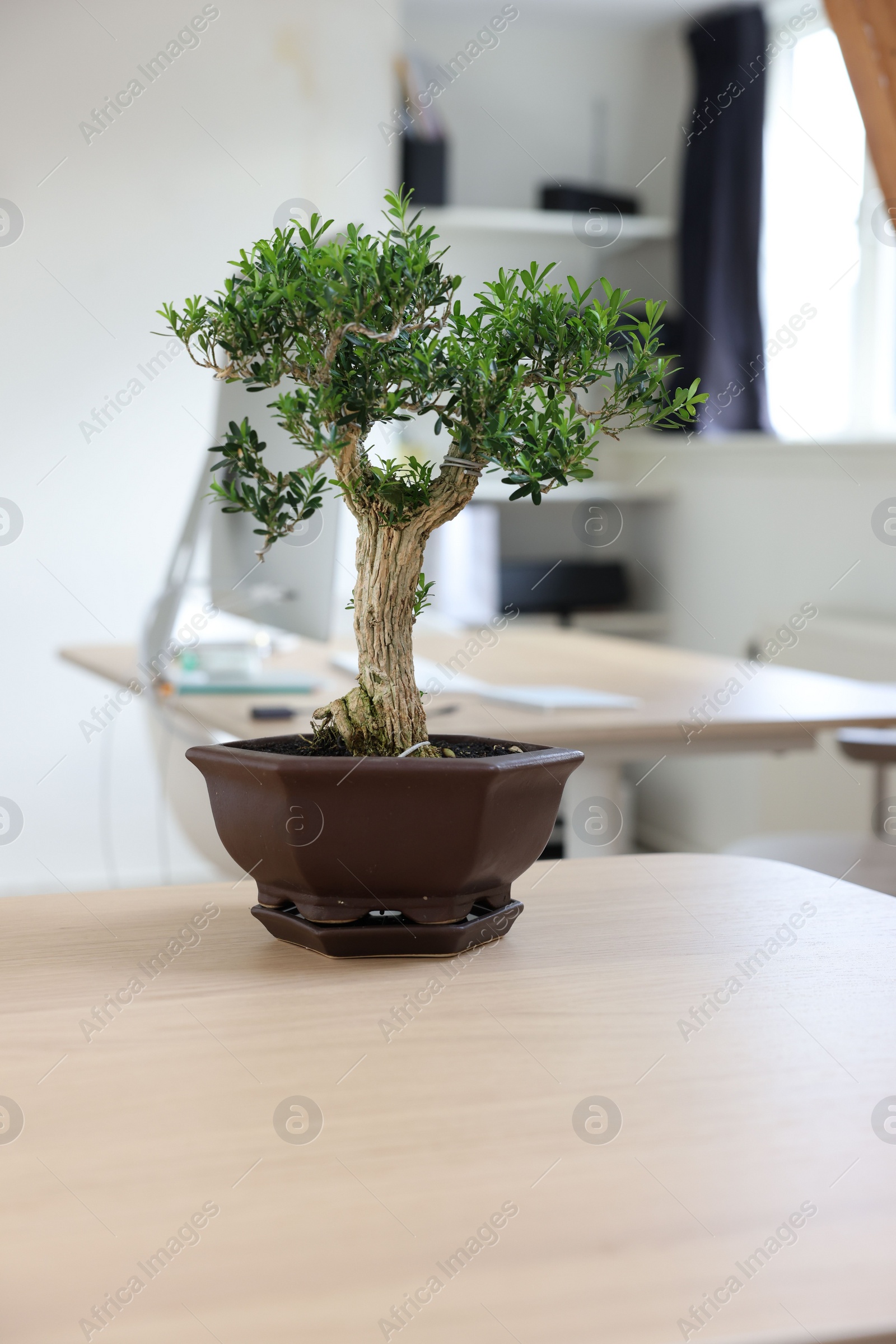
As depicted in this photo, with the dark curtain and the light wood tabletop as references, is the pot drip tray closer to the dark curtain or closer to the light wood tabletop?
the light wood tabletop

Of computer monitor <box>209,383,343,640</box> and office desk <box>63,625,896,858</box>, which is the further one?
office desk <box>63,625,896,858</box>

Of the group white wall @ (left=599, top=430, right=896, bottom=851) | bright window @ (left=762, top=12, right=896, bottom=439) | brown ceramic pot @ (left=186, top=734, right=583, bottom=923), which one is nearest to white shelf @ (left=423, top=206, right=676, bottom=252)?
bright window @ (left=762, top=12, right=896, bottom=439)

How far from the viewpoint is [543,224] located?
429cm

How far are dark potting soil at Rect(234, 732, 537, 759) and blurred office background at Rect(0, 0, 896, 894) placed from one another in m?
2.66

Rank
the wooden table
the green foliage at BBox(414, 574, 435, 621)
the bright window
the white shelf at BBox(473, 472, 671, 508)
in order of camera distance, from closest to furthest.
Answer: the wooden table, the green foliage at BBox(414, 574, 435, 621), the bright window, the white shelf at BBox(473, 472, 671, 508)

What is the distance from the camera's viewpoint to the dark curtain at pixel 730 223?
4.06 meters

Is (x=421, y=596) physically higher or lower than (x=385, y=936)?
higher

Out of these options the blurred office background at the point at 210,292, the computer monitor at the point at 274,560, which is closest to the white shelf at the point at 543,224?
the blurred office background at the point at 210,292

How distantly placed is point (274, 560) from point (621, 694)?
70 cm

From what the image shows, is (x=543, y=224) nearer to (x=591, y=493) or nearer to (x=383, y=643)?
(x=591, y=493)

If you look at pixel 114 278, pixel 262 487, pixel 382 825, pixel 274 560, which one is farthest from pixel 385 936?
pixel 114 278

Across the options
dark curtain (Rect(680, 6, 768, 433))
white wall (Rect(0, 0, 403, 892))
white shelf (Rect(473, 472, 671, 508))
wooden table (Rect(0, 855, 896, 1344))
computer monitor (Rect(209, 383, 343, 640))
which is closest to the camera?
wooden table (Rect(0, 855, 896, 1344))

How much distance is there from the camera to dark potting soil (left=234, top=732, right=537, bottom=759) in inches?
34.9

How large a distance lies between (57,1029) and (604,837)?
157cm
